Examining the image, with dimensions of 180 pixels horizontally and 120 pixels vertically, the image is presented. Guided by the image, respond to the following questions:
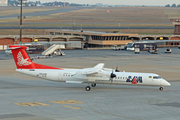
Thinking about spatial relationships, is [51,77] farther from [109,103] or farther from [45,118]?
[45,118]

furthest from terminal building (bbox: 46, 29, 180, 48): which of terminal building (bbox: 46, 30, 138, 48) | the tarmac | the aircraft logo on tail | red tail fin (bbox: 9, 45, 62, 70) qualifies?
the aircraft logo on tail

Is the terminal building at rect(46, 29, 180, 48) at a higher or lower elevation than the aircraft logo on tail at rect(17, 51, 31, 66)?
higher

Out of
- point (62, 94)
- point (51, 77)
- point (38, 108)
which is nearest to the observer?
point (38, 108)

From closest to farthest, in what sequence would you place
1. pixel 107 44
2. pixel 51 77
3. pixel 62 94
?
pixel 62 94 → pixel 51 77 → pixel 107 44

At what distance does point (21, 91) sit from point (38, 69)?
4109mm

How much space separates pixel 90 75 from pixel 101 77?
1575 mm

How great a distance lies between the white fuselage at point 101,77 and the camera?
45031mm

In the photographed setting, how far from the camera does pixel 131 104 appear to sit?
36781mm

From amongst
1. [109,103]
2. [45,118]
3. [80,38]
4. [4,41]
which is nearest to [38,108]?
[45,118]

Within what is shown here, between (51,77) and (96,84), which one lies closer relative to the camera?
(51,77)

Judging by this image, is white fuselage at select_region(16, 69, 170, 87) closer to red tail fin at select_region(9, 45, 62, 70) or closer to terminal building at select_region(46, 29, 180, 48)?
red tail fin at select_region(9, 45, 62, 70)

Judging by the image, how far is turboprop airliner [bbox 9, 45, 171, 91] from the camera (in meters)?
45.0

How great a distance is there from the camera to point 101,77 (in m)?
45.3

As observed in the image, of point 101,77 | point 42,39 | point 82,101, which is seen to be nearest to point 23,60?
point 101,77
